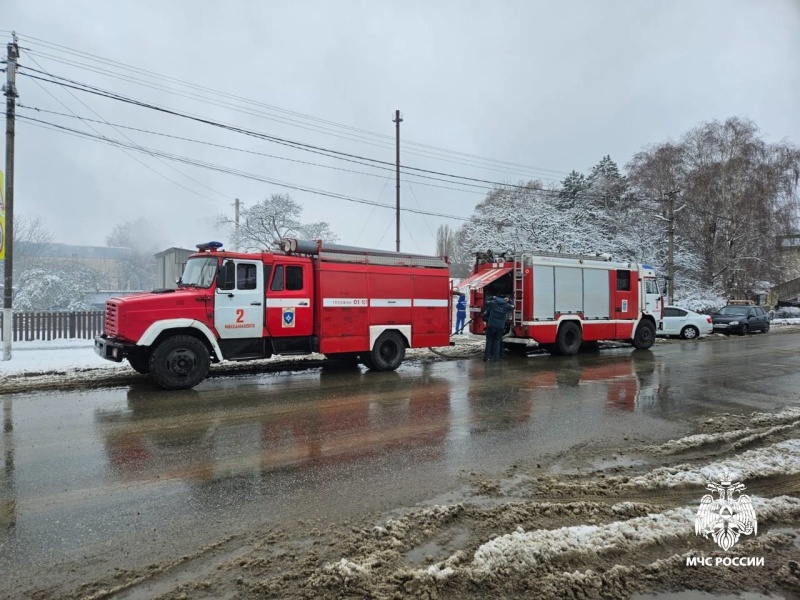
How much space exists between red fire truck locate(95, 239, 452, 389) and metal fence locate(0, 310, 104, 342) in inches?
346

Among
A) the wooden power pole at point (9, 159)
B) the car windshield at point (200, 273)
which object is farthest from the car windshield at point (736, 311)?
Answer: the wooden power pole at point (9, 159)

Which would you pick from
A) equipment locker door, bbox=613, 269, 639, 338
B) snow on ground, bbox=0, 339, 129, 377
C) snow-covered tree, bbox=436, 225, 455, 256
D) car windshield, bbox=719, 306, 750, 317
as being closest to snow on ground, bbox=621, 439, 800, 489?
equipment locker door, bbox=613, 269, 639, 338

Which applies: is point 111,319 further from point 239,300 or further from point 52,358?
point 52,358

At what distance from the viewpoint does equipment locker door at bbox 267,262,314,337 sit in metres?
10.2

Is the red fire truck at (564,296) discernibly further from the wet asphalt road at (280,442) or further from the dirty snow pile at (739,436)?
the dirty snow pile at (739,436)

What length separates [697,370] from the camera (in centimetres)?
1192

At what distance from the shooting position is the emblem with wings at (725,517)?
3.71 metres

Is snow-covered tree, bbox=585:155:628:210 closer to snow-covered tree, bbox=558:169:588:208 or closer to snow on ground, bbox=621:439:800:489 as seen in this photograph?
snow-covered tree, bbox=558:169:588:208

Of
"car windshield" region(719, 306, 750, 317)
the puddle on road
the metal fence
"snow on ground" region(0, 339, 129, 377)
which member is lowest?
the puddle on road

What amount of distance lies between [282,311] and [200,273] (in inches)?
67.9

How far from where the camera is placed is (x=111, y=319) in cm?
905

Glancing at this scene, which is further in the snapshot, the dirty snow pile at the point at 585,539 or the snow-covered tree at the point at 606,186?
the snow-covered tree at the point at 606,186

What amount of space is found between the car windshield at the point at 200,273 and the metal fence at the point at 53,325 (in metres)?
9.32

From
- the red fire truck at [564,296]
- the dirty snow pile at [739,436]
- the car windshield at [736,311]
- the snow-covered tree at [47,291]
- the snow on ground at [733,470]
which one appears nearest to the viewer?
the snow on ground at [733,470]
